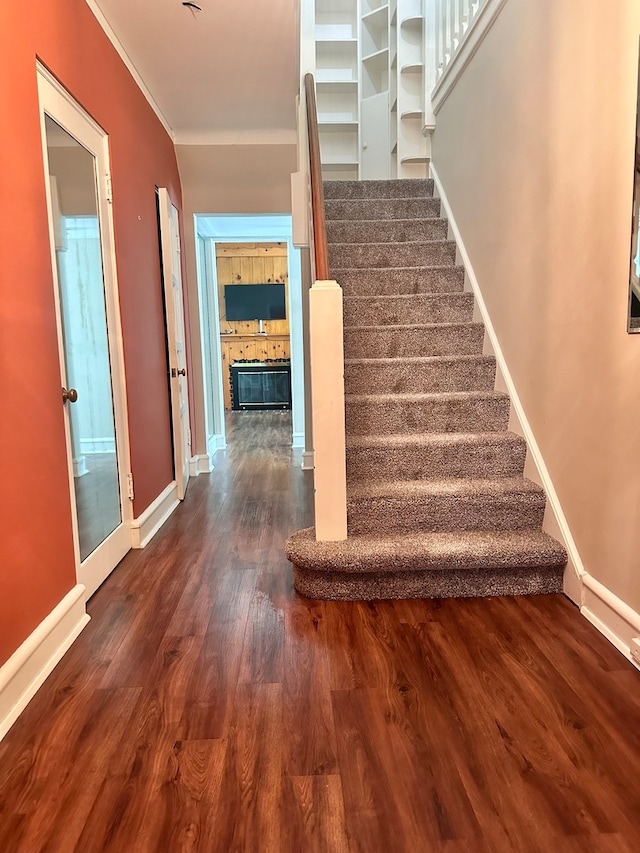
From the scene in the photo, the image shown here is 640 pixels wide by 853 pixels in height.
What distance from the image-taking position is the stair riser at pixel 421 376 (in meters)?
2.80

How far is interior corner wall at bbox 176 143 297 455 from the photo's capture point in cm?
414

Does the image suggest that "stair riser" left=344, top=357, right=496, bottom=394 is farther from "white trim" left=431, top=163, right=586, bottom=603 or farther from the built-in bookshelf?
the built-in bookshelf

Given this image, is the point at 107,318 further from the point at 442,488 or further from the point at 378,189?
the point at 378,189

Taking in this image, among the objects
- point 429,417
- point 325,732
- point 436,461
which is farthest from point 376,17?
point 325,732

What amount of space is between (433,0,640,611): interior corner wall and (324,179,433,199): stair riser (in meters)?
0.97

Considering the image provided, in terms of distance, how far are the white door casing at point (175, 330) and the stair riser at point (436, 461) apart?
61.4 inches

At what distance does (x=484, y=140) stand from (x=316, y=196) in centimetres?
118

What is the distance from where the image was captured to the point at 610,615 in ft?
5.84

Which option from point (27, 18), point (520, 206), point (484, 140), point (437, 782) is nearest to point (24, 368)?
point (27, 18)

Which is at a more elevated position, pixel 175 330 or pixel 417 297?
pixel 417 297

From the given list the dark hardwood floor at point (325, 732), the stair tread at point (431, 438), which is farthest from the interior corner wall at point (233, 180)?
the dark hardwood floor at point (325, 732)

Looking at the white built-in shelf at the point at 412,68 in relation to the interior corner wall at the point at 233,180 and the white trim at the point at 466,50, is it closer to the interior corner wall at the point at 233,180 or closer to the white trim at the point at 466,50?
the white trim at the point at 466,50

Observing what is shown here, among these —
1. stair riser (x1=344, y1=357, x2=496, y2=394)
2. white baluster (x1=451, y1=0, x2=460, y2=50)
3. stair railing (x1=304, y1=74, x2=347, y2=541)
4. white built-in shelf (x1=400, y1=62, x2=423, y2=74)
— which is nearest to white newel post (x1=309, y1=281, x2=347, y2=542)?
stair railing (x1=304, y1=74, x2=347, y2=541)

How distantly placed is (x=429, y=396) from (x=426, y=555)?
927mm
